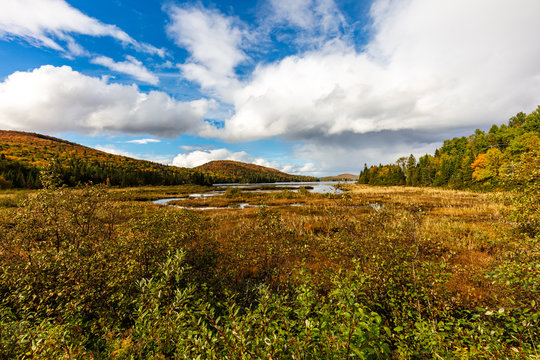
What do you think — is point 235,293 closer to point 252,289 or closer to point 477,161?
point 252,289

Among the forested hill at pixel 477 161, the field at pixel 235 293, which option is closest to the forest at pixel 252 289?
the field at pixel 235 293

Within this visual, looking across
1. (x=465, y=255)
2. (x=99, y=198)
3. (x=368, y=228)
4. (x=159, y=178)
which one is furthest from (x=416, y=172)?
(x=159, y=178)

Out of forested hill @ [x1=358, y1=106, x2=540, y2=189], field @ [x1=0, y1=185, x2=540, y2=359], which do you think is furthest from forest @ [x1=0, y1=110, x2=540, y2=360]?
forested hill @ [x1=358, y1=106, x2=540, y2=189]

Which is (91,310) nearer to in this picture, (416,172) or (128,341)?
(128,341)

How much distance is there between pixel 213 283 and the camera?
645cm

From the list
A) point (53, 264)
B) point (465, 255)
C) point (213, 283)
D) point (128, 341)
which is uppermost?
point (53, 264)

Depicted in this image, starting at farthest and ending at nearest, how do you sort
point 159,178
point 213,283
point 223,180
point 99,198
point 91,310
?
1. point 223,180
2. point 159,178
3. point 99,198
4. point 213,283
5. point 91,310

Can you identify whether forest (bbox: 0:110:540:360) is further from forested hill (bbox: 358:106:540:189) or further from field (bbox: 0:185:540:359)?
forested hill (bbox: 358:106:540:189)

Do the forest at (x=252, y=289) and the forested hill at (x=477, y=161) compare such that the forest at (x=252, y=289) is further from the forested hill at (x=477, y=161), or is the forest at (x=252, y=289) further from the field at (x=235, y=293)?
the forested hill at (x=477, y=161)

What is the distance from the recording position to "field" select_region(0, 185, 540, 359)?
10.5 ft

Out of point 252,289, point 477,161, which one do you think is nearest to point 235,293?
point 252,289

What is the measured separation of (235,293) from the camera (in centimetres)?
542

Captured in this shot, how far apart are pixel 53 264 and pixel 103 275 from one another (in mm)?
1227

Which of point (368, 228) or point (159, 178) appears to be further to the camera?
point (159, 178)
